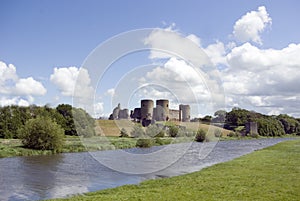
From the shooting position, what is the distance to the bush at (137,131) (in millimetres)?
64588

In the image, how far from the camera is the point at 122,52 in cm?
2317

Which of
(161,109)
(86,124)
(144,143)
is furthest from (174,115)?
(86,124)

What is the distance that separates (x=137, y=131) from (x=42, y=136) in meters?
25.9

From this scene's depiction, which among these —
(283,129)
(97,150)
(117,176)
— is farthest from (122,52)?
(283,129)

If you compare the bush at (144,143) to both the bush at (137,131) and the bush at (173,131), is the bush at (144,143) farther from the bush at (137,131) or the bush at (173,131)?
the bush at (173,131)

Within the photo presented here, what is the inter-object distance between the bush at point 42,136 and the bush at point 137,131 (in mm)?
18709

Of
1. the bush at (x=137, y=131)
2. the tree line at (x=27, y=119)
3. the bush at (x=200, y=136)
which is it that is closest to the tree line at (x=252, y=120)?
the bush at (x=200, y=136)

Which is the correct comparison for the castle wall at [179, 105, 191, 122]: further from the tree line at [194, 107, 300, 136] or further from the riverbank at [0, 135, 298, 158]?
the tree line at [194, 107, 300, 136]

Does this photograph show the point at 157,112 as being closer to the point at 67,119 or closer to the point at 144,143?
the point at 144,143

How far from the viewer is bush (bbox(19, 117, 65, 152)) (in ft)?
152

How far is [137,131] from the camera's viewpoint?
2707 inches

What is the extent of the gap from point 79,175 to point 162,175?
7005 millimetres

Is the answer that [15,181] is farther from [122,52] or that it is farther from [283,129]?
[283,129]

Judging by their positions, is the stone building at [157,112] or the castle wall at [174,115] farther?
→ the castle wall at [174,115]
